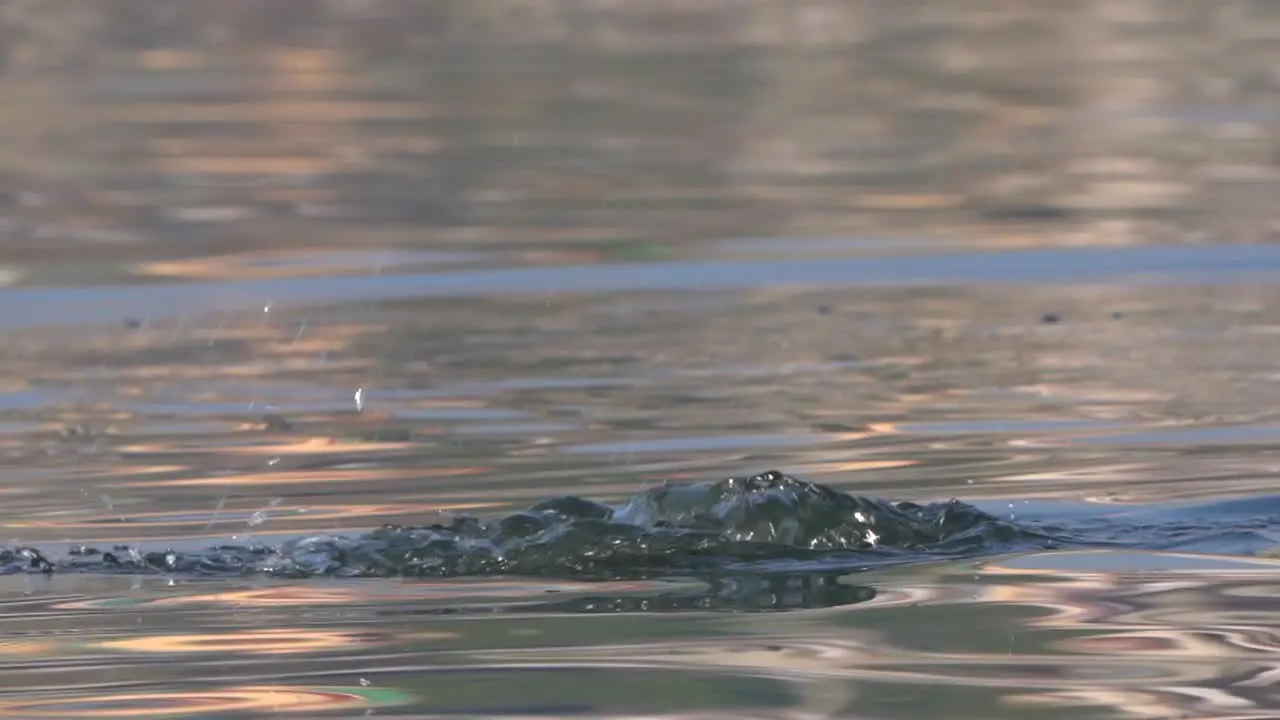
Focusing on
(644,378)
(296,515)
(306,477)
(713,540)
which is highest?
(644,378)

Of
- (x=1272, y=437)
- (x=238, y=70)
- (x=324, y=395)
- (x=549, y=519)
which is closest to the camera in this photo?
(x=549, y=519)

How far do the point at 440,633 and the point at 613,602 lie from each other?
0.53 metres

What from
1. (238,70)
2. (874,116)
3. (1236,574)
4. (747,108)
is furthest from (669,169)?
(238,70)

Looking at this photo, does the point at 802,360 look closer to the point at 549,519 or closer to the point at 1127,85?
the point at 549,519

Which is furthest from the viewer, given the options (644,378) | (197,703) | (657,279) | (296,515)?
(657,279)

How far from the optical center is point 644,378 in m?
10.5

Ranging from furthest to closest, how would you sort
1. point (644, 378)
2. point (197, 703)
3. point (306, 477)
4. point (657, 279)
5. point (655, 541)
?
point (657, 279) → point (644, 378) → point (306, 477) → point (655, 541) → point (197, 703)

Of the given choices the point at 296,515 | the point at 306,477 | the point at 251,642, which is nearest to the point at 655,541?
the point at 296,515

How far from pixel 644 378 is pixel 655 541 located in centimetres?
309

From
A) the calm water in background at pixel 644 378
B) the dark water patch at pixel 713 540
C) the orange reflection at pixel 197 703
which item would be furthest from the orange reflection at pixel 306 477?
the orange reflection at pixel 197 703

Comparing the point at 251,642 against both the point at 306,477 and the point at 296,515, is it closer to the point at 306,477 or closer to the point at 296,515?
the point at 296,515

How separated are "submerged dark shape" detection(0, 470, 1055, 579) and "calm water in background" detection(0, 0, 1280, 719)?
6.1 inches

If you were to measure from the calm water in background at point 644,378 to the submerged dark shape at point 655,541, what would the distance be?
15 cm

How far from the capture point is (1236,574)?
6.90 meters
